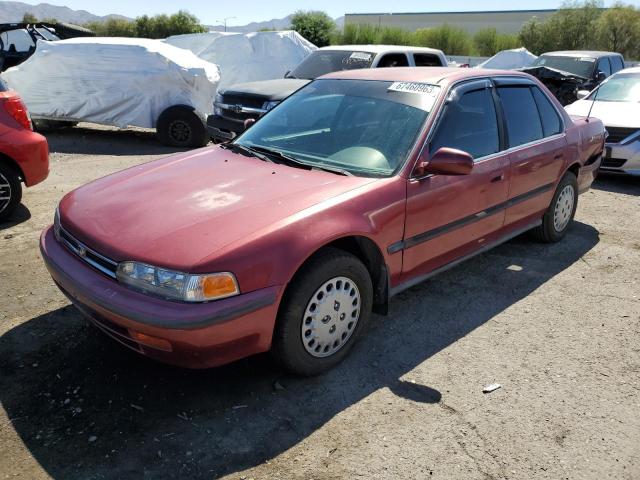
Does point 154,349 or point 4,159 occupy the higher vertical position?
point 4,159

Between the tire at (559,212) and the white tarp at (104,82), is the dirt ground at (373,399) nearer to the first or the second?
the tire at (559,212)

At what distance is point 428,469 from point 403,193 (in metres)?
1.56

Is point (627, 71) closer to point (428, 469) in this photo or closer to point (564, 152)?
point (564, 152)

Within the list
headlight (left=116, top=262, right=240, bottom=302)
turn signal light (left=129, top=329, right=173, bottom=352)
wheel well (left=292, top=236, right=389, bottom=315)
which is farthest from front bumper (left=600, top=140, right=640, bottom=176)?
turn signal light (left=129, top=329, right=173, bottom=352)

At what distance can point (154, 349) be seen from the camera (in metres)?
2.65

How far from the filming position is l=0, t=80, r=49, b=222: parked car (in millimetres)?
5203

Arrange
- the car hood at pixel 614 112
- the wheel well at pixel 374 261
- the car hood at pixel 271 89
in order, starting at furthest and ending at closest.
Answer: the car hood at pixel 271 89 < the car hood at pixel 614 112 < the wheel well at pixel 374 261

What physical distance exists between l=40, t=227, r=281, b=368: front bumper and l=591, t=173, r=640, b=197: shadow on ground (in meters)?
6.51

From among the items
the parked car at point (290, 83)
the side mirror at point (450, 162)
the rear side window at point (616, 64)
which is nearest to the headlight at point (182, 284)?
the side mirror at point (450, 162)

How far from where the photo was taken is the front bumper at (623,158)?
7480mm

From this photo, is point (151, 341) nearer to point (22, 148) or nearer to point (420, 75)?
point (420, 75)

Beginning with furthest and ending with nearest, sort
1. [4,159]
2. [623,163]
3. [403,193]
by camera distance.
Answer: [623,163] < [4,159] < [403,193]

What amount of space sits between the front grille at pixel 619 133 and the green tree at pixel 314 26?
28.3m

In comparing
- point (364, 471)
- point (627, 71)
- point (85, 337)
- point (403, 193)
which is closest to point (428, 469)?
point (364, 471)
